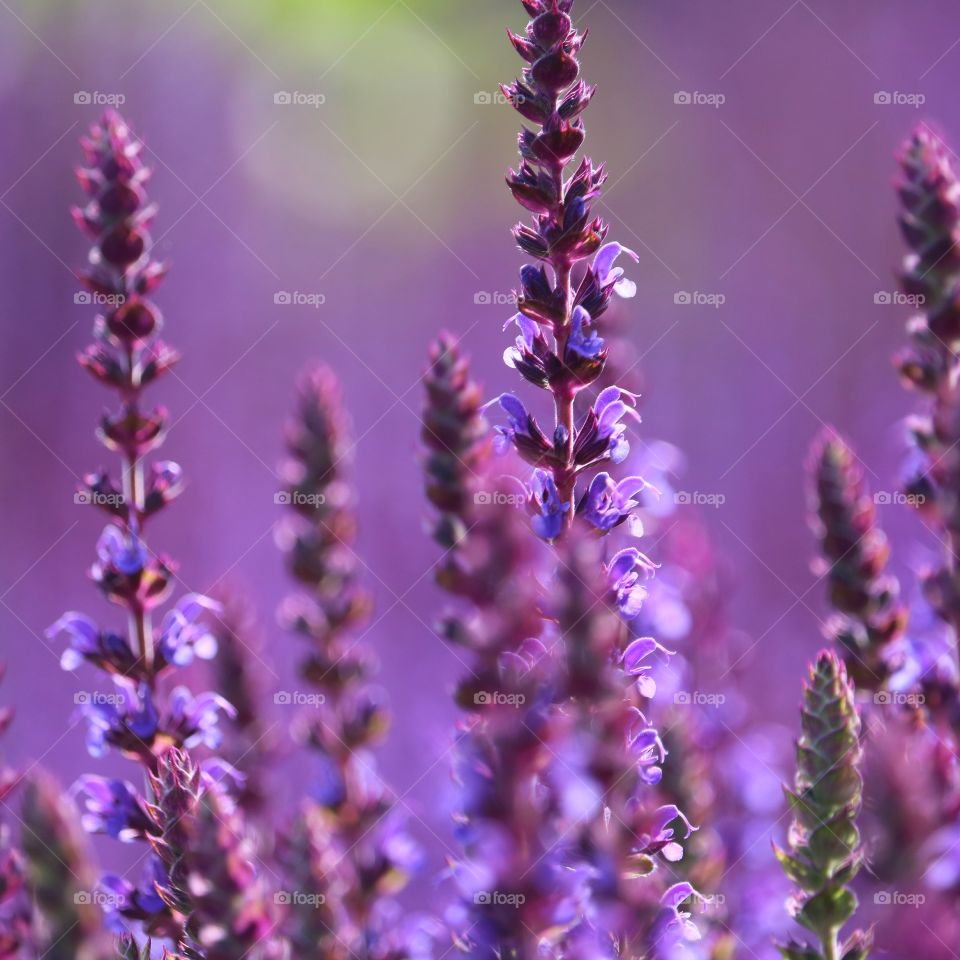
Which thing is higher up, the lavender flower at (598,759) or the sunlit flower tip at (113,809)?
the lavender flower at (598,759)

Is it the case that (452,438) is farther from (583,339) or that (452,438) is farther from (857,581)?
(857,581)

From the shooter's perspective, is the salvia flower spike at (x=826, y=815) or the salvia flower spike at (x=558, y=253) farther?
the salvia flower spike at (x=558, y=253)

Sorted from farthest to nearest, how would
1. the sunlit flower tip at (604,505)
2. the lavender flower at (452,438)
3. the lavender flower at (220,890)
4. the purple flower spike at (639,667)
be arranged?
the lavender flower at (452,438) < the sunlit flower tip at (604,505) < the purple flower spike at (639,667) < the lavender flower at (220,890)

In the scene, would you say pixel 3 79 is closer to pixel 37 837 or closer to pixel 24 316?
pixel 24 316

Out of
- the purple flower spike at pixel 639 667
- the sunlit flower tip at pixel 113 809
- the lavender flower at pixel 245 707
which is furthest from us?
the lavender flower at pixel 245 707

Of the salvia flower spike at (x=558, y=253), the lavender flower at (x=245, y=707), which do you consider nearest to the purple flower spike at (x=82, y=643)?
the lavender flower at (x=245, y=707)

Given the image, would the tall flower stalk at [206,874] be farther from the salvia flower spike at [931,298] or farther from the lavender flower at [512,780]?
the salvia flower spike at [931,298]

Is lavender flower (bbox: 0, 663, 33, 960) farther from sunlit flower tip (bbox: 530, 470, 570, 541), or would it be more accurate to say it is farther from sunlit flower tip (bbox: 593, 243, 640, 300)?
sunlit flower tip (bbox: 593, 243, 640, 300)

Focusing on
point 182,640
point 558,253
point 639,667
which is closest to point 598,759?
Answer: point 639,667
